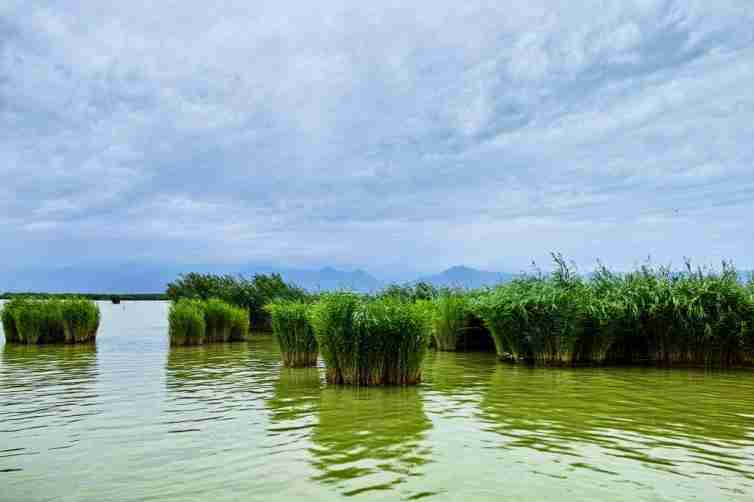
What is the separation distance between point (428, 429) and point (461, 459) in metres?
1.63

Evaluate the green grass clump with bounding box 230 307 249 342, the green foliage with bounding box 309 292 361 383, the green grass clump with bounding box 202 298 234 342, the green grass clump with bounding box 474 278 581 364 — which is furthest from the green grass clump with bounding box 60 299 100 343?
the green grass clump with bounding box 474 278 581 364

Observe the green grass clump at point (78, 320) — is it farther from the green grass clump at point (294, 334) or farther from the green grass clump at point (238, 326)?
the green grass clump at point (294, 334)

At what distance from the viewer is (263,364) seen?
698 inches

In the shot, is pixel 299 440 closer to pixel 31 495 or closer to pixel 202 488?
pixel 202 488

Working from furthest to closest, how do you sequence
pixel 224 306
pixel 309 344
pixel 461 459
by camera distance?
pixel 224 306, pixel 309 344, pixel 461 459

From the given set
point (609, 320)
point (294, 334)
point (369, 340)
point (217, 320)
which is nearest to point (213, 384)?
point (294, 334)

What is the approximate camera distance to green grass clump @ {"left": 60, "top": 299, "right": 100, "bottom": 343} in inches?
960

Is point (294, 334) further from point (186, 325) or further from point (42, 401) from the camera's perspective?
point (186, 325)

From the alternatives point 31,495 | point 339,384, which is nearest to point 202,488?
point 31,495

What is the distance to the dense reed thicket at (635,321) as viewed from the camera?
54.2 feet

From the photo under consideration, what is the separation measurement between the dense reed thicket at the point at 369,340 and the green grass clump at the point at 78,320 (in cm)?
1489

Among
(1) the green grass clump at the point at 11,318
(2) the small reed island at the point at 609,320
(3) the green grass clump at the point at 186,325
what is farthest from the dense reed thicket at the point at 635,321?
(1) the green grass clump at the point at 11,318

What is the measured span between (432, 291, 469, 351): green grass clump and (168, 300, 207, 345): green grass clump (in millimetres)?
8952

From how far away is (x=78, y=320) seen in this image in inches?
963
